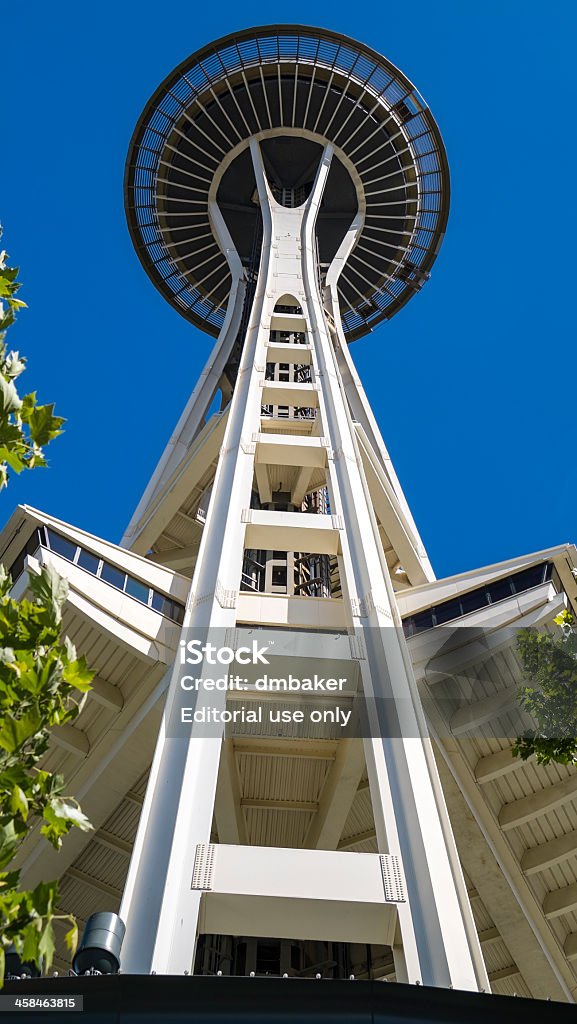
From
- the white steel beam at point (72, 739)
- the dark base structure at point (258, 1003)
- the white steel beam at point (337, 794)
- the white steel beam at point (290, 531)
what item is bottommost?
the dark base structure at point (258, 1003)

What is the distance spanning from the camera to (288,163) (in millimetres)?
32781

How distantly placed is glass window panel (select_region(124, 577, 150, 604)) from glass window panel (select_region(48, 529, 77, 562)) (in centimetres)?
98

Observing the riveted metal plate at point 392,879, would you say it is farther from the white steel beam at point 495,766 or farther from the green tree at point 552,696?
the white steel beam at point 495,766

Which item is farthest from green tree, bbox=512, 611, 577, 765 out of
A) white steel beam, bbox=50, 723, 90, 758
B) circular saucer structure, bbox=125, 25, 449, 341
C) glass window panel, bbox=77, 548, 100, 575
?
circular saucer structure, bbox=125, 25, 449, 341

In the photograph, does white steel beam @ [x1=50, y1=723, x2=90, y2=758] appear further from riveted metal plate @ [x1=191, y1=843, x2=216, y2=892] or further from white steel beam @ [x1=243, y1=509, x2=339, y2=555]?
riveted metal plate @ [x1=191, y1=843, x2=216, y2=892]

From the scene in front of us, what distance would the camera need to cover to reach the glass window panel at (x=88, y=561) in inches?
550

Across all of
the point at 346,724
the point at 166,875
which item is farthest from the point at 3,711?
the point at 346,724

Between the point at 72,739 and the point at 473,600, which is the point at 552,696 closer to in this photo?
the point at 473,600

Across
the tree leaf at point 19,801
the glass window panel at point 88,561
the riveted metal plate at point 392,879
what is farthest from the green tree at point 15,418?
the glass window panel at point 88,561

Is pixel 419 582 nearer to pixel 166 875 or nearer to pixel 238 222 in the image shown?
pixel 166 875

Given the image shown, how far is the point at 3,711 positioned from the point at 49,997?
4164 millimetres

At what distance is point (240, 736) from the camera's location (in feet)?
44.8

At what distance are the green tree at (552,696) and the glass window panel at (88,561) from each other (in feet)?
26.8

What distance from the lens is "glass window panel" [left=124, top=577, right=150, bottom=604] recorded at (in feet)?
46.6
